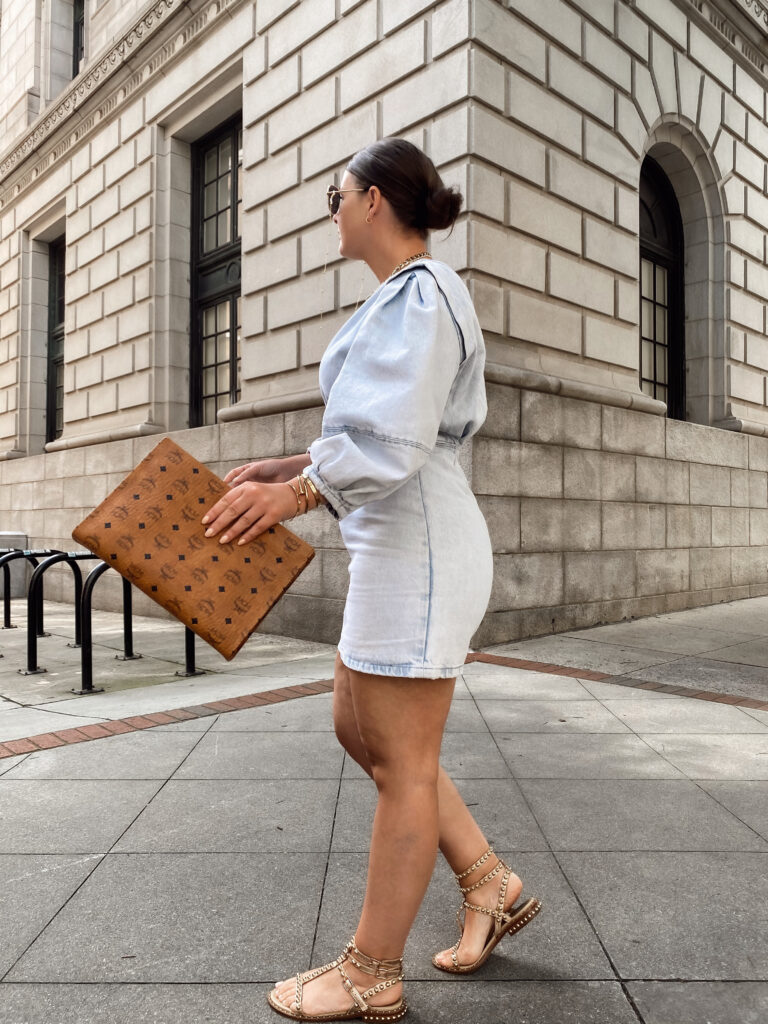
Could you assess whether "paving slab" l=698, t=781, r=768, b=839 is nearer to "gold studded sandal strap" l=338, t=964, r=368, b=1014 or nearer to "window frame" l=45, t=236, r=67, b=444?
"gold studded sandal strap" l=338, t=964, r=368, b=1014

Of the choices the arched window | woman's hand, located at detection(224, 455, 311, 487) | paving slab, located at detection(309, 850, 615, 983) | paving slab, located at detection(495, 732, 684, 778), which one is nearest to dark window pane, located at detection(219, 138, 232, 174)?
the arched window

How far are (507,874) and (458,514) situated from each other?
1.04 meters

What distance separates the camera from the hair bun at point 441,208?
1954mm

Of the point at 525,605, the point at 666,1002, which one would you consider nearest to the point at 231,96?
the point at 525,605

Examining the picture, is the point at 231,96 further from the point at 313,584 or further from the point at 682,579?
the point at 682,579

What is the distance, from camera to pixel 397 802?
5.93 feet

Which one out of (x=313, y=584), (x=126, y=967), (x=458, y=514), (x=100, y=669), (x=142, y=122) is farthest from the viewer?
(x=142, y=122)

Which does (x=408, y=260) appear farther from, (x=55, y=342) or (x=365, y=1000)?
(x=55, y=342)

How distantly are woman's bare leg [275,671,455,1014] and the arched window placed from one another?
32.4 feet

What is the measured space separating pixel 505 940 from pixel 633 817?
3.60 feet

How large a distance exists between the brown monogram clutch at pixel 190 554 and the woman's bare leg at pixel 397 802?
31 cm

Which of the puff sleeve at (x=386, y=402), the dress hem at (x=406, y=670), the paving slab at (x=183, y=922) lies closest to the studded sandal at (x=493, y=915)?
the paving slab at (x=183, y=922)

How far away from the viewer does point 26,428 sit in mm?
15852

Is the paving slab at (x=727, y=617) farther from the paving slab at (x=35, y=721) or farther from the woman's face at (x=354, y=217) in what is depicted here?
the woman's face at (x=354, y=217)
